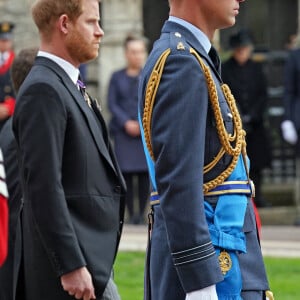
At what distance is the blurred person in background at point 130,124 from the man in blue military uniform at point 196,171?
26.4ft

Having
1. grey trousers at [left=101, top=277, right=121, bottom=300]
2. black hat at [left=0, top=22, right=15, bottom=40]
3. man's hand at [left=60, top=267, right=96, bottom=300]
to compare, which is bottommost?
grey trousers at [left=101, top=277, right=121, bottom=300]

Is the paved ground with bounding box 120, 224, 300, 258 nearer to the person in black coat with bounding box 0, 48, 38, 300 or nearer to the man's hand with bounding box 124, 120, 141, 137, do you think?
the man's hand with bounding box 124, 120, 141, 137

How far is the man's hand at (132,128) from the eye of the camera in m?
12.6

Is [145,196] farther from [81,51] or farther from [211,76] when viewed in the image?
[211,76]

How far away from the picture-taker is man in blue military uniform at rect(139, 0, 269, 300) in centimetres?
414

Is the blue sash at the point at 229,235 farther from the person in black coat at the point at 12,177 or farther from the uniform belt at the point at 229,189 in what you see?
the person in black coat at the point at 12,177

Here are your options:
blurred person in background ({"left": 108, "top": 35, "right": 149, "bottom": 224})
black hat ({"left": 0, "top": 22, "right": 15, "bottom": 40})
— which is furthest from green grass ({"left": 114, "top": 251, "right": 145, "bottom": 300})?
black hat ({"left": 0, "top": 22, "right": 15, "bottom": 40})

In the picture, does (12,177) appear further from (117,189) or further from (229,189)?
(229,189)

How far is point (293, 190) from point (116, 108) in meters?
2.30

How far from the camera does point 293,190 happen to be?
1375 centimetres

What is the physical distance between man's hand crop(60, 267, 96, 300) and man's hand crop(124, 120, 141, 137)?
7.79m

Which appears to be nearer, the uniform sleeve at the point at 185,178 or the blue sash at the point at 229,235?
the uniform sleeve at the point at 185,178

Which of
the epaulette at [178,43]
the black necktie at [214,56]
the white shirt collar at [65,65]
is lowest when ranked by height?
the white shirt collar at [65,65]

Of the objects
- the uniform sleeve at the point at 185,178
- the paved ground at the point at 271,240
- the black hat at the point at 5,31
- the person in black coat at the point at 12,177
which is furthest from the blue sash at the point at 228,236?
the black hat at the point at 5,31
